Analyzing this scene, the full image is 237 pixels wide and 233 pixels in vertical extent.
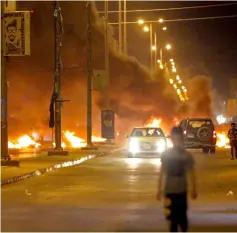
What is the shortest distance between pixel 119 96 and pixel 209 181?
4459cm

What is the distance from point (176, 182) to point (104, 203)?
571 cm

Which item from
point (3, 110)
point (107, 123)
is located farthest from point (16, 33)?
point (107, 123)

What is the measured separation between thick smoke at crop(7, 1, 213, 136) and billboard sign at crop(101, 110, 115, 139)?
756 cm

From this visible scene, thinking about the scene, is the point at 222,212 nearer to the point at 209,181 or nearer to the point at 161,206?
the point at 161,206

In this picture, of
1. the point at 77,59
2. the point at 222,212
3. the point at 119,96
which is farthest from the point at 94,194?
the point at 119,96

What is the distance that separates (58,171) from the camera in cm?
2577

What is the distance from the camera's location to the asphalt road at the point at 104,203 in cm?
1227

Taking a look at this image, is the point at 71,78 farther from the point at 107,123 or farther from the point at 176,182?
the point at 176,182

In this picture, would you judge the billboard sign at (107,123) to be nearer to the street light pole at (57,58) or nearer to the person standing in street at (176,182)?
the street light pole at (57,58)

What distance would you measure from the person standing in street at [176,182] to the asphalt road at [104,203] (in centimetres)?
185

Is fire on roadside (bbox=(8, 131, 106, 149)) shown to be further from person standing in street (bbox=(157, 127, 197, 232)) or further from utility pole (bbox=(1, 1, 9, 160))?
person standing in street (bbox=(157, 127, 197, 232))

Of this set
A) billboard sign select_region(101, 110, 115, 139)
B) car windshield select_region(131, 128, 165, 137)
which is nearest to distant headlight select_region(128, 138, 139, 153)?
car windshield select_region(131, 128, 165, 137)

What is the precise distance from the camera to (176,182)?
391 inches

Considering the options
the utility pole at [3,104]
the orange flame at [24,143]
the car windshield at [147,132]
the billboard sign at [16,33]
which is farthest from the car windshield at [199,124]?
the billboard sign at [16,33]
